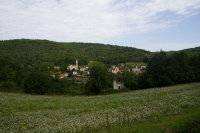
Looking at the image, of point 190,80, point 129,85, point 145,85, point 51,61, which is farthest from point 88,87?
point 51,61

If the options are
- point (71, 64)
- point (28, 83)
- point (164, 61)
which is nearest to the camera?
point (28, 83)

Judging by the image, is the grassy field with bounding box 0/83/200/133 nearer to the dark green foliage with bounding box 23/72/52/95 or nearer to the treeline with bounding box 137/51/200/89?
the dark green foliage with bounding box 23/72/52/95

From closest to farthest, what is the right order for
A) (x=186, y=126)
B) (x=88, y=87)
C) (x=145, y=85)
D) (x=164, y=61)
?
1. (x=186, y=126)
2. (x=88, y=87)
3. (x=164, y=61)
4. (x=145, y=85)

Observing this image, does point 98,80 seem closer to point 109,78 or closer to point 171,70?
point 109,78

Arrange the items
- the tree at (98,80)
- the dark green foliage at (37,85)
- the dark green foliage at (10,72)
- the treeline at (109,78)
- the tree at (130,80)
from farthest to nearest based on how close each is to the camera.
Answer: the dark green foliage at (10,72)
the tree at (130,80)
the tree at (98,80)
the treeline at (109,78)
the dark green foliage at (37,85)

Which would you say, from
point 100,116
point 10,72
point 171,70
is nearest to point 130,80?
point 171,70

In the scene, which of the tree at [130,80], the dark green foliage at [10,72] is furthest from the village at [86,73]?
the dark green foliage at [10,72]

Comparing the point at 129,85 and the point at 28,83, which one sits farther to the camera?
the point at 129,85

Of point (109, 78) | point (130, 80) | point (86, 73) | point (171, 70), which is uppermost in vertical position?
point (171, 70)

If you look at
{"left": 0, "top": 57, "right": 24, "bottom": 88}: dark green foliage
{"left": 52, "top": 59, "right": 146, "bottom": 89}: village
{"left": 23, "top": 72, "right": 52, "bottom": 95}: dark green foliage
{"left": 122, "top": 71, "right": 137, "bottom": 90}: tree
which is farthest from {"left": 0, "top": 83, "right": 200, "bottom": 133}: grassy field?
{"left": 0, "top": 57, "right": 24, "bottom": 88}: dark green foliage

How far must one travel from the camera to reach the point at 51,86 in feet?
129

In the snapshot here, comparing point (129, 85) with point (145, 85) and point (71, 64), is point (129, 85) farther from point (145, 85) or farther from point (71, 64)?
point (71, 64)

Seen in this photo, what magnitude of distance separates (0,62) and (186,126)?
61955 mm

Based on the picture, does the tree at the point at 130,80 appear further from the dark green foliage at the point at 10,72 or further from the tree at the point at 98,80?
the dark green foliage at the point at 10,72
